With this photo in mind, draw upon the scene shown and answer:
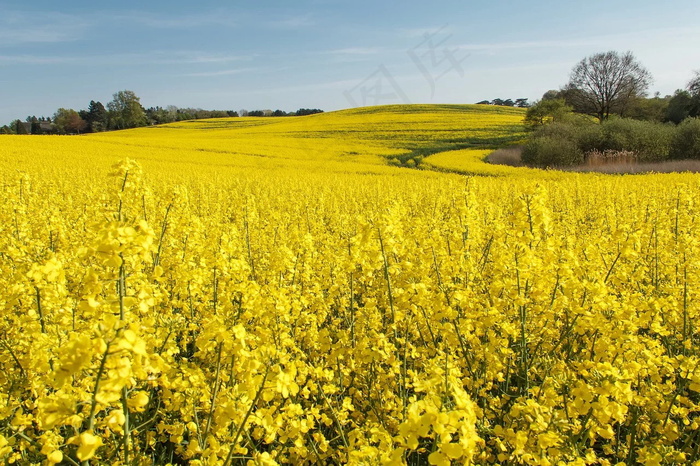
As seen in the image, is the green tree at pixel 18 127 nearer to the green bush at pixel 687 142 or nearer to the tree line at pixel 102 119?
the tree line at pixel 102 119

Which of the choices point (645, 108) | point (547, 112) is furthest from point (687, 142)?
point (645, 108)

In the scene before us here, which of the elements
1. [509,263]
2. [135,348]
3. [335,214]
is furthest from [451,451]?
[335,214]

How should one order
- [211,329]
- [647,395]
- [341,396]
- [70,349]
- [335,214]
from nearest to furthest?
[70,349]
[211,329]
[647,395]
[341,396]
[335,214]

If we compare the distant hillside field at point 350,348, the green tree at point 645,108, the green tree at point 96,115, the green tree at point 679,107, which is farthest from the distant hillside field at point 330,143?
the green tree at point 96,115

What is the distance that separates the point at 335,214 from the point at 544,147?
1982 cm

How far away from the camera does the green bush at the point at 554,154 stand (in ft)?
81.7

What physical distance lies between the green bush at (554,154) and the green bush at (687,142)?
537 cm

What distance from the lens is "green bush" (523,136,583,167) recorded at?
24906 millimetres

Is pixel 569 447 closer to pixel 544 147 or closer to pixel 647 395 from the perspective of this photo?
pixel 647 395

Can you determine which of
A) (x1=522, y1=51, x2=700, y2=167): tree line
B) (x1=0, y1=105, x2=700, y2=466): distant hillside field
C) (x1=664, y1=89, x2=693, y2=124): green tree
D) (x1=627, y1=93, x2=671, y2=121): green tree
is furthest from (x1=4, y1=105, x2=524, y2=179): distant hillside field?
(x1=0, y1=105, x2=700, y2=466): distant hillside field

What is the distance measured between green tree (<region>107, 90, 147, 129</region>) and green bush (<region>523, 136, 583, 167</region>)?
68301mm

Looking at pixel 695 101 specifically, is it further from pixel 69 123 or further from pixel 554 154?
pixel 69 123

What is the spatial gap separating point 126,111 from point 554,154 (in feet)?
235

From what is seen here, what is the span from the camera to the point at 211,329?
2.07 m
